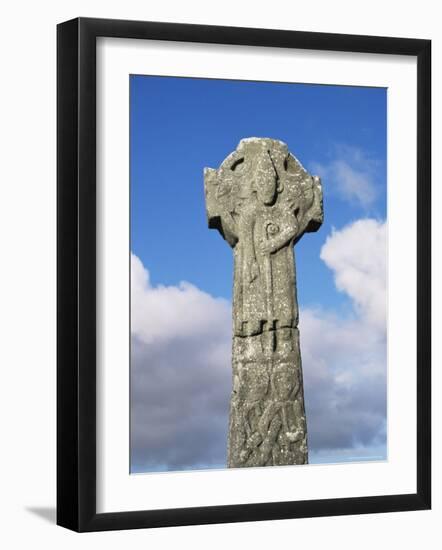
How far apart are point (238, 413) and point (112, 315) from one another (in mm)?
1899

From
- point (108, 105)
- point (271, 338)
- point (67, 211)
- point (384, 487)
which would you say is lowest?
point (384, 487)

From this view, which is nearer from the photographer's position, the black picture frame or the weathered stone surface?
the black picture frame

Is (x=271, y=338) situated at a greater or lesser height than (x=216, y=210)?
lesser

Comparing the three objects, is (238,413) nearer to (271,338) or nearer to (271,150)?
(271,338)

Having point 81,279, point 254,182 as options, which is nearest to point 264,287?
point 254,182

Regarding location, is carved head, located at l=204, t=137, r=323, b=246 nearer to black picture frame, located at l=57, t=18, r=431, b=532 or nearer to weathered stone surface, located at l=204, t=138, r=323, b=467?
weathered stone surface, located at l=204, t=138, r=323, b=467

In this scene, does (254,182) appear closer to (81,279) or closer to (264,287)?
(264,287)

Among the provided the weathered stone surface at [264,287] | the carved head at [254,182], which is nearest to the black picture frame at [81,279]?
the weathered stone surface at [264,287]

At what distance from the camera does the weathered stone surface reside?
481 inches

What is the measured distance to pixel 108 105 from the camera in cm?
1094

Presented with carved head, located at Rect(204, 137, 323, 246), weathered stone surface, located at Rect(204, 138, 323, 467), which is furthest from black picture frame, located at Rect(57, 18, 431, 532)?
carved head, located at Rect(204, 137, 323, 246)

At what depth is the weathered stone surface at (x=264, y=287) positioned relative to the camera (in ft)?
40.1

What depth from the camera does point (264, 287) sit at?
1224 centimetres

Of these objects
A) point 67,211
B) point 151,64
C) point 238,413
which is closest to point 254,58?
point 151,64
